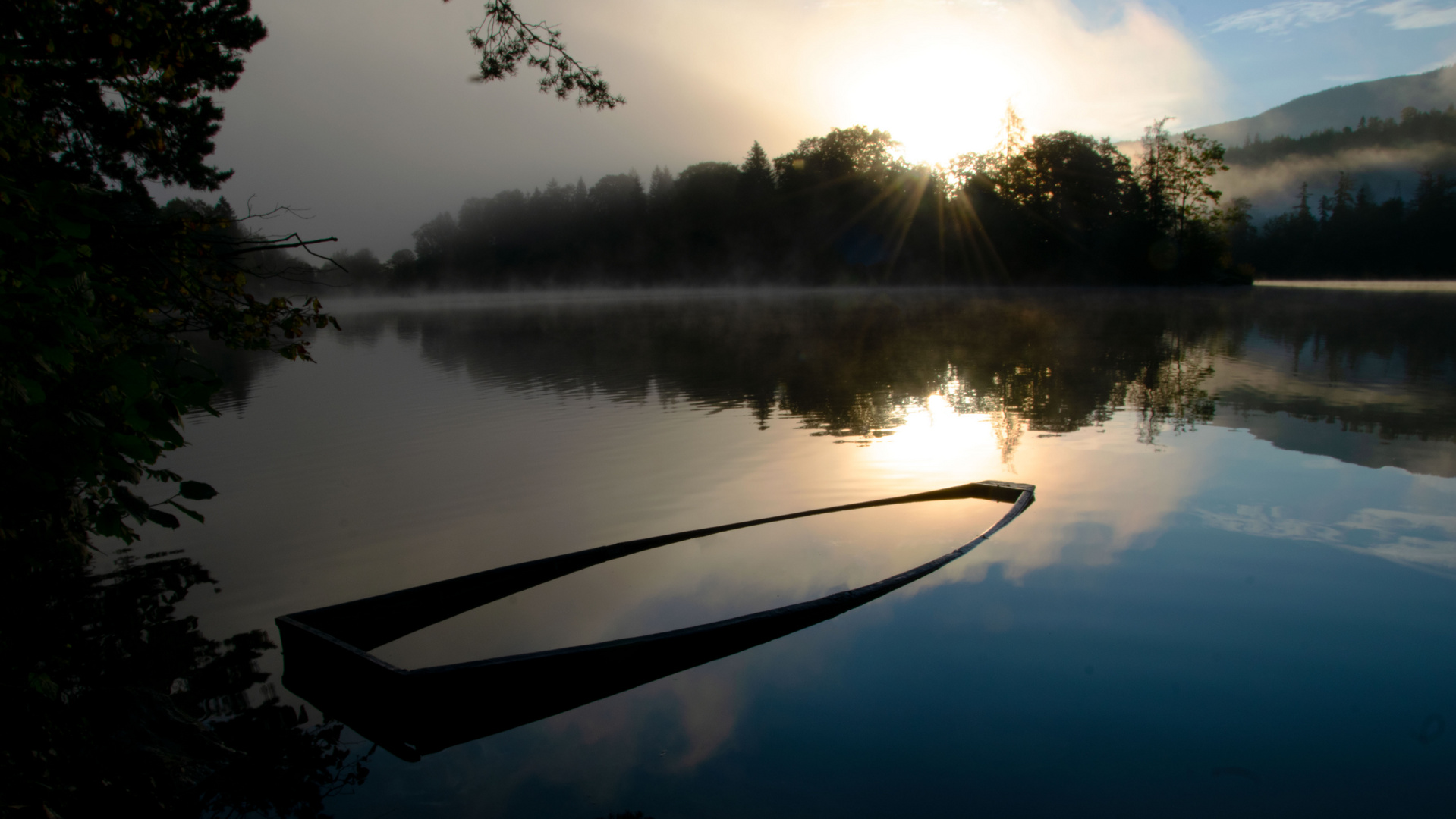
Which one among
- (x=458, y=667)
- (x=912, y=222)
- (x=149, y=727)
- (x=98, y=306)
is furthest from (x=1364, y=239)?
(x=149, y=727)

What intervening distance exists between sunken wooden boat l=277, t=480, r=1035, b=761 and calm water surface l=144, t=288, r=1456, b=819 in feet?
0.64

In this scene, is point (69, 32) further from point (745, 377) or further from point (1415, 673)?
point (745, 377)

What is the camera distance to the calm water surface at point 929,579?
4.69 metres

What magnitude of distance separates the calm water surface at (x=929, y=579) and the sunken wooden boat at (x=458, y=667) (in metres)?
0.20

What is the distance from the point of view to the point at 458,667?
4492 mm

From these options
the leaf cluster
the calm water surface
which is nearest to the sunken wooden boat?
the calm water surface

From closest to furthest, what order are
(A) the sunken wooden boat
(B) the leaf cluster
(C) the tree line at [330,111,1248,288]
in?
(B) the leaf cluster → (A) the sunken wooden boat → (C) the tree line at [330,111,1248,288]

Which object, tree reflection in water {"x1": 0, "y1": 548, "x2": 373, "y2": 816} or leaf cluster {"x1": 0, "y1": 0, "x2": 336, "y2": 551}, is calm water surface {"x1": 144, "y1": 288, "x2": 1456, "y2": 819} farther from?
leaf cluster {"x1": 0, "y1": 0, "x2": 336, "y2": 551}

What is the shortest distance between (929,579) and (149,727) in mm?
6108

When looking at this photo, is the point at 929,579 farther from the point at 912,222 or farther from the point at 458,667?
the point at 912,222

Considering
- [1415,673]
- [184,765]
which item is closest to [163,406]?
[184,765]

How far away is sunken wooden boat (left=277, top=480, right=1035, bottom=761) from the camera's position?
4.65m

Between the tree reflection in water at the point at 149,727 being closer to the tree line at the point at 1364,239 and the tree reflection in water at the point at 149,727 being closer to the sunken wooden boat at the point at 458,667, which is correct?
the sunken wooden boat at the point at 458,667

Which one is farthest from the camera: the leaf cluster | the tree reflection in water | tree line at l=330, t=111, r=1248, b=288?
tree line at l=330, t=111, r=1248, b=288
